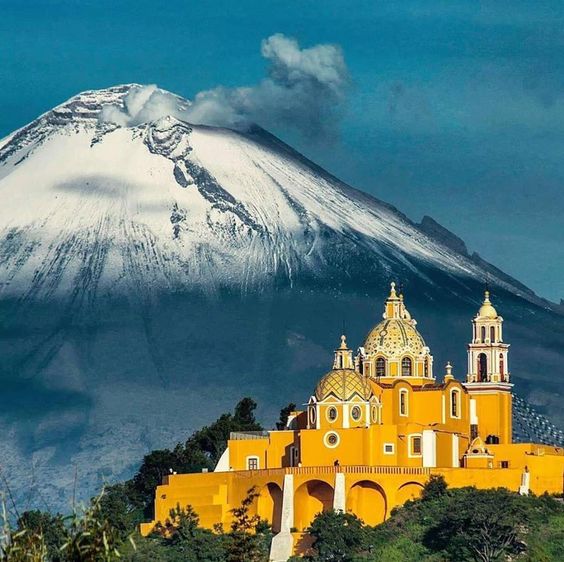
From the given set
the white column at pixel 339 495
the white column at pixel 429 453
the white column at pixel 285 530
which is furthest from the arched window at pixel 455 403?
the white column at pixel 285 530

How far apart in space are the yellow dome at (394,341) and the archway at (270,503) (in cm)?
611

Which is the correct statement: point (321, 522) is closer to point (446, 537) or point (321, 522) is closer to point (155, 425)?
point (446, 537)

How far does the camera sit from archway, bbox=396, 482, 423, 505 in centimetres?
7494

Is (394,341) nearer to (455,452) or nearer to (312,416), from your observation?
(455,452)

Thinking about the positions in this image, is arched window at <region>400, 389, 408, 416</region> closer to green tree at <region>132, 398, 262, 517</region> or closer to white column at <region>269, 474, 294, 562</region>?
white column at <region>269, 474, 294, 562</region>

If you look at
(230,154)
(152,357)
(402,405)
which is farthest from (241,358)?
(402,405)

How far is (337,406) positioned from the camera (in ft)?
251

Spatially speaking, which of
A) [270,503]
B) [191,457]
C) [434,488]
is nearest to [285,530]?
[270,503]

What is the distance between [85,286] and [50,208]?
7.92 m

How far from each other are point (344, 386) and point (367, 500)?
3552 millimetres

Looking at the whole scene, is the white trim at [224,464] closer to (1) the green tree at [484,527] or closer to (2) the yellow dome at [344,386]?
(2) the yellow dome at [344,386]

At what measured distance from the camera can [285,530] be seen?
7519cm

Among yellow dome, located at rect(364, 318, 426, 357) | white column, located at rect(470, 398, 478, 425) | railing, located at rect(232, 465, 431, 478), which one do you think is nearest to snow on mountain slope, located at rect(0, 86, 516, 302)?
white column, located at rect(470, 398, 478, 425)

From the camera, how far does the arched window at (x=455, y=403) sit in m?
79.4
